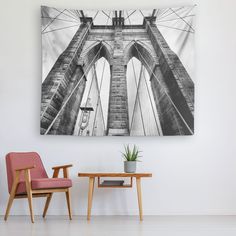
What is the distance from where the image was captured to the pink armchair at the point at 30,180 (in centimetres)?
529

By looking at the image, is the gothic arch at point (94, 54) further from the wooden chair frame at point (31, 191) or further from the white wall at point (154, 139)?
the wooden chair frame at point (31, 191)

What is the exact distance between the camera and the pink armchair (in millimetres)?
5289

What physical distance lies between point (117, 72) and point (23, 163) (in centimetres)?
152

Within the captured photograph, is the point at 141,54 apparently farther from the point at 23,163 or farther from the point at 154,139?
the point at 23,163

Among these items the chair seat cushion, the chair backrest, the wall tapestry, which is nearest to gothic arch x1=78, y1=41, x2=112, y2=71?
the wall tapestry

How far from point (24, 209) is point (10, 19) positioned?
223 centimetres

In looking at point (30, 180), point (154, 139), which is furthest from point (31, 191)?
point (154, 139)

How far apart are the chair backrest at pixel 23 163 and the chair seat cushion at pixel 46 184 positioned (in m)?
0.18

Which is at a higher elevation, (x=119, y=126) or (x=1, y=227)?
(x=119, y=126)

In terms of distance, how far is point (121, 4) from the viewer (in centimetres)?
631

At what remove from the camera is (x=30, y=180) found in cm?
531

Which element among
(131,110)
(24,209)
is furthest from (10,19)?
(24,209)

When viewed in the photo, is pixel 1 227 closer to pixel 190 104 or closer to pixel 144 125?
pixel 144 125

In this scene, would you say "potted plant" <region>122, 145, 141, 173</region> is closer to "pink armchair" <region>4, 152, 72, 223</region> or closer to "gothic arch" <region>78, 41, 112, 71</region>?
"pink armchair" <region>4, 152, 72, 223</region>
